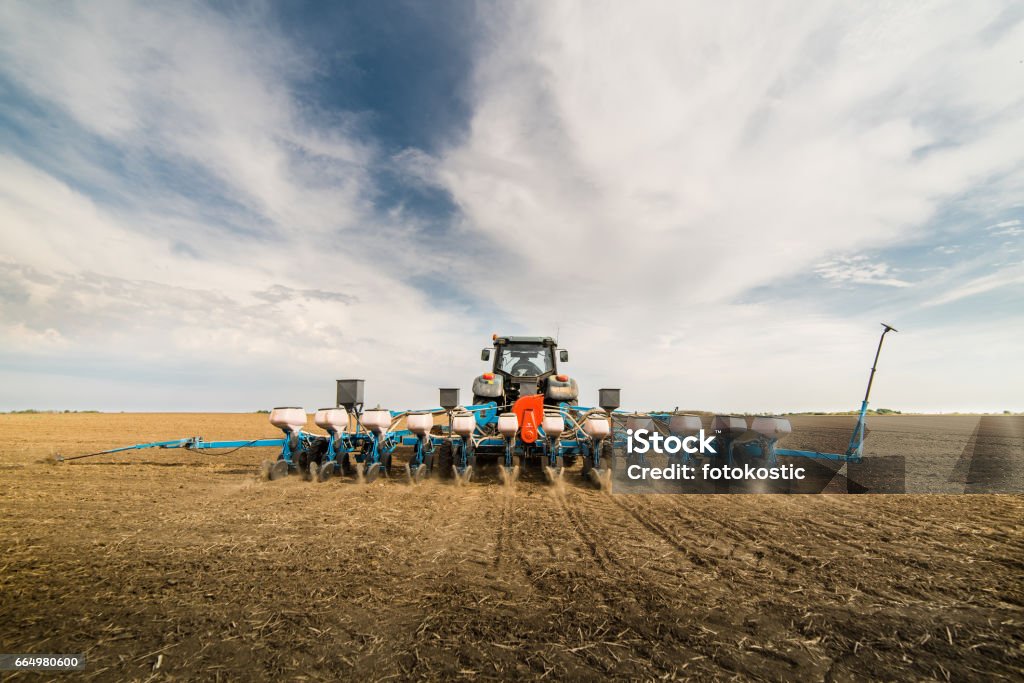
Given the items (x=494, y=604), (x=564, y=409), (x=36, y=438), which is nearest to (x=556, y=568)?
(x=494, y=604)

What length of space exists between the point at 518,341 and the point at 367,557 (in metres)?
8.51

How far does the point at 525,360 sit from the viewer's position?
41.4 feet

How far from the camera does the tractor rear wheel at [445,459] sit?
30.3ft

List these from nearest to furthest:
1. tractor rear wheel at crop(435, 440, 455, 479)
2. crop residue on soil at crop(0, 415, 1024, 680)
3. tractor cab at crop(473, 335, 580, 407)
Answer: crop residue on soil at crop(0, 415, 1024, 680), tractor rear wheel at crop(435, 440, 455, 479), tractor cab at crop(473, 335, 580, 407)

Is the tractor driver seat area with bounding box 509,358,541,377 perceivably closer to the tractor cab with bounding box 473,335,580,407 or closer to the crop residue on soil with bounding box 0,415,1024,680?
the tractor cab with bounding box 473,335,580,407

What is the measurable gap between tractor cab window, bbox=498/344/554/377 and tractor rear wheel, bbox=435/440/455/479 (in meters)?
3.37

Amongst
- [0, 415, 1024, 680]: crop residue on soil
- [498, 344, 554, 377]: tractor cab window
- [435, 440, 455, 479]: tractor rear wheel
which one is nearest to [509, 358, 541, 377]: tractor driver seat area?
[498, 344, 554, 377]: tractor cab window

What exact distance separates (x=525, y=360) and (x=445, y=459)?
12.8ft

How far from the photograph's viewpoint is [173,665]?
264 cm

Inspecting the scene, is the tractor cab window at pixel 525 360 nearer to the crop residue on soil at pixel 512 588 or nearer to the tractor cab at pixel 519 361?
the tractor cab at pixel 519 361

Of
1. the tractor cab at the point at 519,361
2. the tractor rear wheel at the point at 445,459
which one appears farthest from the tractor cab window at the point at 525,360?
the tractor rear wheel at the point at 445,459

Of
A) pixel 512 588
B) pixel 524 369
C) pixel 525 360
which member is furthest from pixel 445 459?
pixel 512 588

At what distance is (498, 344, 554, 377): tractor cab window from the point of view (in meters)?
12.5

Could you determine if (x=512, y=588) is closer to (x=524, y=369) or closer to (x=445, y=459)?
(x=445, y=459)
